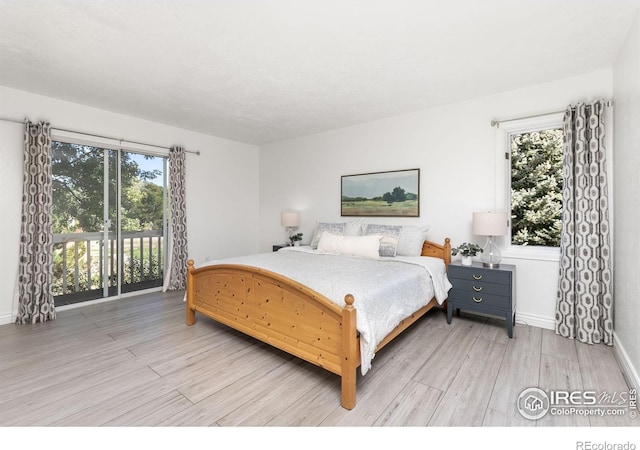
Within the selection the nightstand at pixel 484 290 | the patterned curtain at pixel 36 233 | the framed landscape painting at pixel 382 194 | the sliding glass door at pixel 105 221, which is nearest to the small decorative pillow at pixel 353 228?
the framed landscape painting at pixel 382 194

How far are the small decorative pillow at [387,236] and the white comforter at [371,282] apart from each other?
0.69 ft

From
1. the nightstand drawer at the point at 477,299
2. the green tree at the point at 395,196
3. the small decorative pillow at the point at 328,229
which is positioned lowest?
the nightstand drawer at the point at 477,299

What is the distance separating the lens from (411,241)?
11.9 feet

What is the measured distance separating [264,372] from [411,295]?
1.37 metres

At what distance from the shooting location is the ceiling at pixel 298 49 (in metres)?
2.02

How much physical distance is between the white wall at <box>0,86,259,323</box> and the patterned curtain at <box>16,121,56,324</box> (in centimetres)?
14

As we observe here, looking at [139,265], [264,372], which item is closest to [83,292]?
[139,265]

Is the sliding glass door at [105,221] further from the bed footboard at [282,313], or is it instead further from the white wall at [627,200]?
the white wall at [627,200]

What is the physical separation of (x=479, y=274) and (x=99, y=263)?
4.77 meters

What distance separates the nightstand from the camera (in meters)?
2.89

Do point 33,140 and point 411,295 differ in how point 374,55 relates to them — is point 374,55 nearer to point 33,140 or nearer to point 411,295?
point 411,295

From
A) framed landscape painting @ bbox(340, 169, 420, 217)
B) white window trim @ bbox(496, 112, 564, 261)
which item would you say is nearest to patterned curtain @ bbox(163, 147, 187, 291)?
framed landscape painting @ bbox(340, 169, 420, 217)

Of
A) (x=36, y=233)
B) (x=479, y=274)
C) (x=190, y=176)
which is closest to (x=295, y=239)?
(x=190, y=176)

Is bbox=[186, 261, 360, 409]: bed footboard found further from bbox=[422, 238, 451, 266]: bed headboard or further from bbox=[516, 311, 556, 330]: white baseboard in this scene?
bbox=[516, 311, 556, 330]: white baseboard
